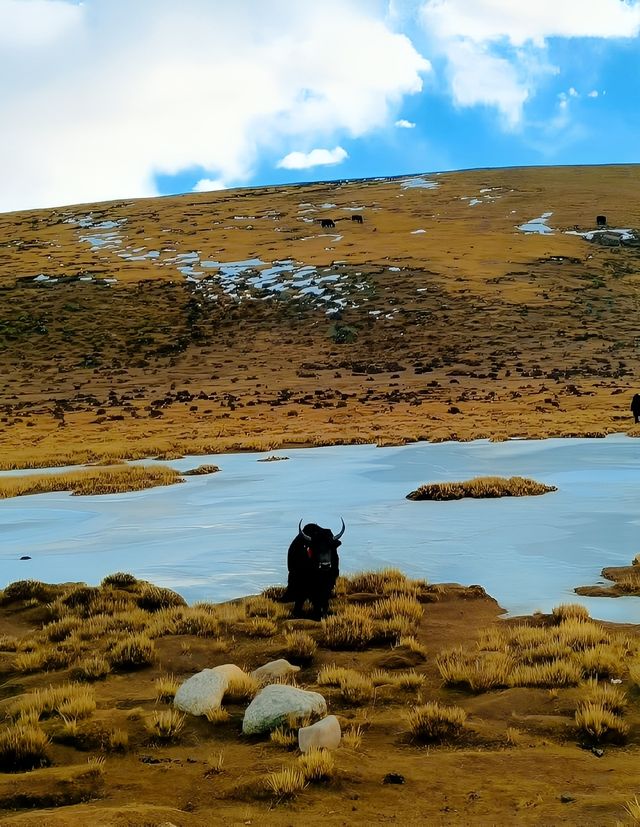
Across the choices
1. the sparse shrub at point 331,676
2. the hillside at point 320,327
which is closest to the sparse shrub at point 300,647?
the sparse shrub at point 331,676

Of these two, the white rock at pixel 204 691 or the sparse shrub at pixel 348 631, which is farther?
the sparse shrub at pixel 348 631

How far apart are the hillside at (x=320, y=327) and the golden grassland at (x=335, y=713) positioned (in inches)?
711

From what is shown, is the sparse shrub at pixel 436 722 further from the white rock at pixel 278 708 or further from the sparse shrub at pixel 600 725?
the sparse shrub at pixel 600 725

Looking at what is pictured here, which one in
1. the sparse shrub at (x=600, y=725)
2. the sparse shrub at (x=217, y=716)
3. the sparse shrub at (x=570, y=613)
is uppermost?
the sparse shrub at (x=570, y=613)

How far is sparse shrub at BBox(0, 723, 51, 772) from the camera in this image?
5.26m

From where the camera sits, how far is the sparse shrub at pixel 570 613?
799 cm

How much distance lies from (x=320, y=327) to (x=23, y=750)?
53972mm

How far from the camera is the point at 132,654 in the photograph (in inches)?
295

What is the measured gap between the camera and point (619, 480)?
1638cm

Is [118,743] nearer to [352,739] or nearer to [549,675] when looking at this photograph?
[352,739]

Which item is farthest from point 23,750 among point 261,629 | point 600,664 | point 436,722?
point 600,664

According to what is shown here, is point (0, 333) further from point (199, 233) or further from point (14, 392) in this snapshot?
point (199, 233)

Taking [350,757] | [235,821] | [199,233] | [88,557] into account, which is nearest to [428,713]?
[350,757]

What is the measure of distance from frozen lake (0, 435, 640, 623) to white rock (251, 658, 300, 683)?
10.0 ft
